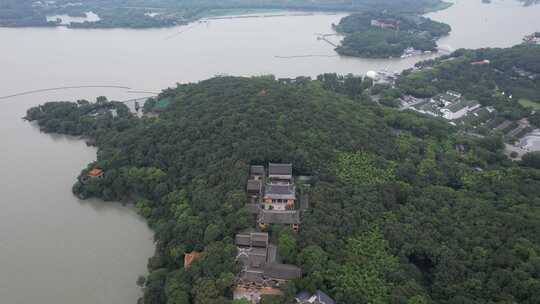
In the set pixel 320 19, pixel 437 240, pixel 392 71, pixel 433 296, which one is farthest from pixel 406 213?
pixel 320 19

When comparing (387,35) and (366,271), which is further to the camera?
(387,35)

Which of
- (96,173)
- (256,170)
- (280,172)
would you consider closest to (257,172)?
(256,170)

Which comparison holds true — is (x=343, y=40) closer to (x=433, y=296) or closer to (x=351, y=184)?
(x=351, y=184)

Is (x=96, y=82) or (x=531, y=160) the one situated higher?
(x=96, y=82)

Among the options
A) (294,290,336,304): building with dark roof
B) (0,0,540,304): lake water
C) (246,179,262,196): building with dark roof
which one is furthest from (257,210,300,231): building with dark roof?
(0,0,540,304): lake water

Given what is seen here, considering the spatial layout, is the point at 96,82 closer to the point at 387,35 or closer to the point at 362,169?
the point at 362,169

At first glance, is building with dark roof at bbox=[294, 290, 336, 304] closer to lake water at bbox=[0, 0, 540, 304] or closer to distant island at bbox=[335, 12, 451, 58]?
lake water at bbox=[0, 0, 540, 304]

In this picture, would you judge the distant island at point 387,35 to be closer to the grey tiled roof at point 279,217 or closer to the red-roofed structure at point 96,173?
the red-roofed structure at point 96,173
